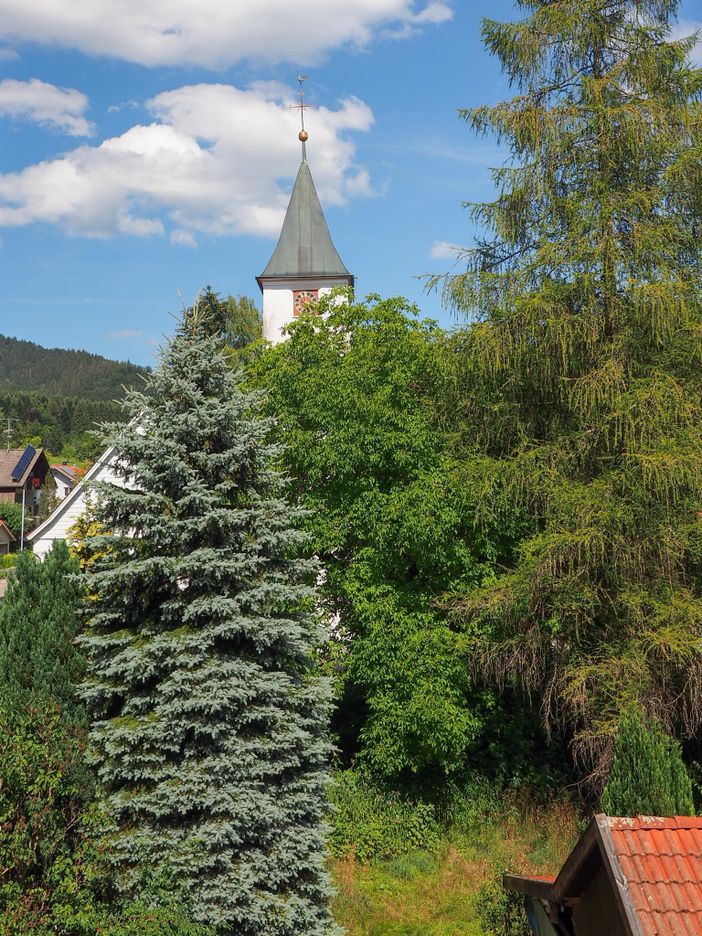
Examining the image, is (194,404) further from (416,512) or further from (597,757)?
(597,757)

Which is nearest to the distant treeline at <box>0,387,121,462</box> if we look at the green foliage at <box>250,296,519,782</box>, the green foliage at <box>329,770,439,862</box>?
the green foliage at <box>250,296,519,782</box>

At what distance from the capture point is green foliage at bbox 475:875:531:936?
36.3 ft

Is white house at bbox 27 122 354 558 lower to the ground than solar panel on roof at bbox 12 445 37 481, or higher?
higher

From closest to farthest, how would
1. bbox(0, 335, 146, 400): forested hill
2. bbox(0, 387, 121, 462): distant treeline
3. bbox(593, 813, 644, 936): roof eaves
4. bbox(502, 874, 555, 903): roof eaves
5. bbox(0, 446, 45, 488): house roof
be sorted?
bbox(593, 813, 644, 936): roof eaves → bbox(502, 874, 555, 903): roof eaves → bbox(0, 446, 45, 488): house roof → bbox(0, 387, 121, 462): distant treeline → bbox(0, 335, 146, 400): forested hill

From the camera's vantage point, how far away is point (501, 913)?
37.0ft

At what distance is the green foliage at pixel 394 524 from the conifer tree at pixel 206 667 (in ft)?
10.5

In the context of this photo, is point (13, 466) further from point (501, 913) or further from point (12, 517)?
point (501, 913)

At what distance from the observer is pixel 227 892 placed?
28.1ft

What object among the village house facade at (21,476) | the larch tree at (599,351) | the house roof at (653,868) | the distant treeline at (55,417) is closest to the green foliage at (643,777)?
the larch tree at (599,351)

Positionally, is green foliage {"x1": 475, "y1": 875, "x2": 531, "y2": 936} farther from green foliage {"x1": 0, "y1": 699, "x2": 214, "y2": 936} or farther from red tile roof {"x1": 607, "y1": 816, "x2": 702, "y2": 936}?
red tile roof {"x1": 607, "y1": 816, "x2": 702, "y2": 936}

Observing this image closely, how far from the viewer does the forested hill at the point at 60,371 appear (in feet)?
518

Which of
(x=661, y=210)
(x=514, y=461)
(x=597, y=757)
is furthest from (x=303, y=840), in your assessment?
(x=661, y=210)

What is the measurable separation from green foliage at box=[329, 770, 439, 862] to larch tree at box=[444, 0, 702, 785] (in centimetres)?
322

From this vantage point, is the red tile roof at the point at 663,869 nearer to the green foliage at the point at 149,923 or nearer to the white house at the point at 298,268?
the green foliage at the point at 149,923
